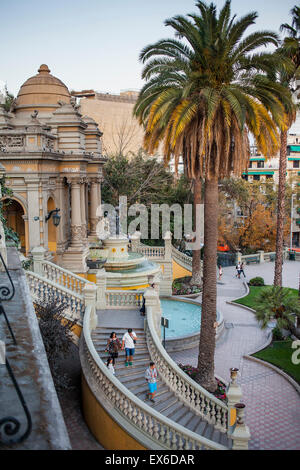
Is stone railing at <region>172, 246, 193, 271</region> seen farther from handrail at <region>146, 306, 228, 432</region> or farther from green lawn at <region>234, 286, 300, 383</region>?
handrail at <region>146, 306, 228, 432</region>

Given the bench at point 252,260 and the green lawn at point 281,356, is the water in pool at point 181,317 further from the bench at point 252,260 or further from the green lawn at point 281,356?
the bench at point 252,260

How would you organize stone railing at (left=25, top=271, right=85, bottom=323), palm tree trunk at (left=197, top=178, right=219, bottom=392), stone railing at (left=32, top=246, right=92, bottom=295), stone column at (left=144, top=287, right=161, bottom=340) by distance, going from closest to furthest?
1. palm tree trunk at (left=197, top=178, right=219, bottom=392)
2. stone column at (left=144, top=287, right=161, bottom=340)
3. stone railing at (left=25, top=271, right=85, bottom=323)
4. stone railing at (left=32, top=246, right=92, bottom=295)

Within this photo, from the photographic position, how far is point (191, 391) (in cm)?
1334

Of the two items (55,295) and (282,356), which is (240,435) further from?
(282,356)

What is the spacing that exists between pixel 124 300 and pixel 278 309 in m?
5.66

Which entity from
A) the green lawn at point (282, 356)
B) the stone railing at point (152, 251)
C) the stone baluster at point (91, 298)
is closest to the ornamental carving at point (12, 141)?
the stone baluster at point (91, 298)

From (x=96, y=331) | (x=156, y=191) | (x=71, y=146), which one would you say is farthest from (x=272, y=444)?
(x=156, y=191)

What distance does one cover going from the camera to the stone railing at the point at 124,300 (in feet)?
53.8

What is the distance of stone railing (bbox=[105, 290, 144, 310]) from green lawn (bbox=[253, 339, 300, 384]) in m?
5.72

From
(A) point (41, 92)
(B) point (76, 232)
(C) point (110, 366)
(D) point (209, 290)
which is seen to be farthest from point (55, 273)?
(A) point (41, 92)

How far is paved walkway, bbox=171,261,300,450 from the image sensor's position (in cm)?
1206

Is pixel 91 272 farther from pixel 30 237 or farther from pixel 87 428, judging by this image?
pixel 87 428

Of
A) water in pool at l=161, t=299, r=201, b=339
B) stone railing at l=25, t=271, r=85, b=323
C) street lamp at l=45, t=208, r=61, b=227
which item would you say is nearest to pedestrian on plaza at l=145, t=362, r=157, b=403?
stone railing at l=25, t=271, r=85, b=323

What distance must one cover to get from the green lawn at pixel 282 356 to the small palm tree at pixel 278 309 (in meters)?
1.96
